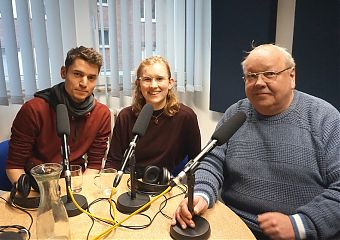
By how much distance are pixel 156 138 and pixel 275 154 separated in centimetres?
79

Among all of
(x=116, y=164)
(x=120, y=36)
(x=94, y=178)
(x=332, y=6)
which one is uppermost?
(x=332, y=6)

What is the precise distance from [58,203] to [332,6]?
1.97 meters

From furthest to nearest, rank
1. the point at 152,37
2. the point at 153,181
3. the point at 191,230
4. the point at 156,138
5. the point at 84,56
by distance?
1. the point at 152,37
2. the point at 156,138
3. the point at 84,56
4. the point at 153,181
5. the point at 191,230

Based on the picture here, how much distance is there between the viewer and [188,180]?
3.11 feet

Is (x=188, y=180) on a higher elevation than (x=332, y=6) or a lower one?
lower

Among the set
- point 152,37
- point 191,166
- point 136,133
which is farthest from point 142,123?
point 152,37

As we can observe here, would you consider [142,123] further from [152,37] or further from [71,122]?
[152,37]

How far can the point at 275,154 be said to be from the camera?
4.49 ft

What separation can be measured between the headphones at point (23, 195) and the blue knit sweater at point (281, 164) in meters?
0.62

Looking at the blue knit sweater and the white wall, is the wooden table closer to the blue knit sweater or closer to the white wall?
the blue knit sweater

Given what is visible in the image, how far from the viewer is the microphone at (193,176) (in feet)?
3.01

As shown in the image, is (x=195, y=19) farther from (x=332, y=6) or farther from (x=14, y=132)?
(x=14, y=132)

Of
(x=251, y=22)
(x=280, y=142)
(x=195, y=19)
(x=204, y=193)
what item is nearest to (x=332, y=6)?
(x=251, y=22)

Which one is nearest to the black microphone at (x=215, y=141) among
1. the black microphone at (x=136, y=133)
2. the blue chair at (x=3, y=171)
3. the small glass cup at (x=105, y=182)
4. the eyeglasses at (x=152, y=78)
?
the black microphone at (x=136, y=133)
